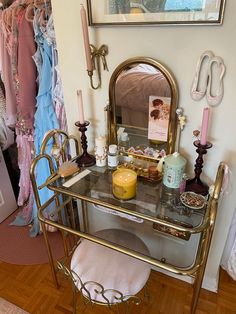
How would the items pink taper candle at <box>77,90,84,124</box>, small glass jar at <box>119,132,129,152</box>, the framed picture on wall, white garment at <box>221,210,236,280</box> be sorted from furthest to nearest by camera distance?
white garment at <box>221,210,236,280</box> → small glass jar at <box>119,132,129,152</box> → pink taper candle at <box>77,90,84,124</box> → the framed picture on wall

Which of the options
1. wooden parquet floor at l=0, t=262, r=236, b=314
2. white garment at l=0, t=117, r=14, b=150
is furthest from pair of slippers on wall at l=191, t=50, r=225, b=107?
white garment at l=0, t=117, r=14, b=150

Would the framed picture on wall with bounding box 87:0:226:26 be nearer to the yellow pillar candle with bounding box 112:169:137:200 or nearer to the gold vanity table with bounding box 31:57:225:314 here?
the gold vanity table with bounding box 31:57:225:314

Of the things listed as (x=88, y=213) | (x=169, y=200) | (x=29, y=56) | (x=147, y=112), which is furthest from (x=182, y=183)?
(x=29, y=56)

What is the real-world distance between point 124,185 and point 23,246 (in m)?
1.13

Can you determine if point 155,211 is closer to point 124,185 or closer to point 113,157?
point 124,185

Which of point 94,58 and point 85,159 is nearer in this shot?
point 94,58

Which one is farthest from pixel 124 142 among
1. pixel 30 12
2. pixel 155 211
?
pixel 30 12

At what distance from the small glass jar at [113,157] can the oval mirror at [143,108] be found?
0.07m

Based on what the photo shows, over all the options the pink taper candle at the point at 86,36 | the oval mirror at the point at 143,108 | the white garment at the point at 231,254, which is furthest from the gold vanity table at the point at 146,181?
the white garment at the point at 231,254

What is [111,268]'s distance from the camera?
1058mm

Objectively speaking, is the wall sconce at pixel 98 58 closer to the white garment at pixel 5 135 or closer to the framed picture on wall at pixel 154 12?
the framed picture on wall at pixel 154 12

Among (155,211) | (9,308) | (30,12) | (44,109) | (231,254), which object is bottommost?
(9,308)

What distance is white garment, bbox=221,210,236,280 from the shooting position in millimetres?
1359

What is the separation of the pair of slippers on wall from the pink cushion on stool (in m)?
0.71
